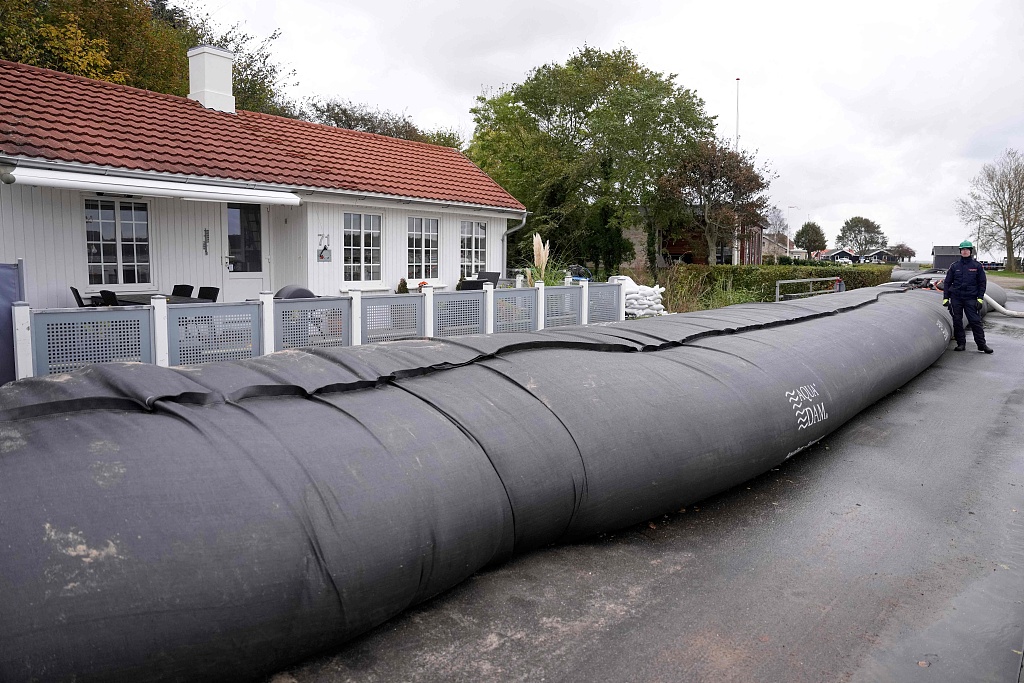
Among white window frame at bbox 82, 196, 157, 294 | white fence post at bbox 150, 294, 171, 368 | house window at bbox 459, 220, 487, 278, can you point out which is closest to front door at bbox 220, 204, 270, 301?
white window frame at bbox 82, 196, 157, 294

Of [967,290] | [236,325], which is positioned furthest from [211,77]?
[967,290]

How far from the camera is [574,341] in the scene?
4.80 meters

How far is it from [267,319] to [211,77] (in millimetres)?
9462

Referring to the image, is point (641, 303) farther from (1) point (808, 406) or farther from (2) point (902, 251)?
(2) point (902, 251)

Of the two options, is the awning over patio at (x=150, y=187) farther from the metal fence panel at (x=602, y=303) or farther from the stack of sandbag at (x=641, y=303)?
the stack of sandbag at (x=641, y=303)

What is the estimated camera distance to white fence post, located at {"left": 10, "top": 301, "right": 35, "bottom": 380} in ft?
19.8

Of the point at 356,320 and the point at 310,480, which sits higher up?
the point at 356,320

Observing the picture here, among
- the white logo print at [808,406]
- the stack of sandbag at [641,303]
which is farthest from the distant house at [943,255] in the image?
the white logo print at [808,406]

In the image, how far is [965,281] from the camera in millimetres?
10859

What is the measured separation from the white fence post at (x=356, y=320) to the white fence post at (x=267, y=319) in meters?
1.16

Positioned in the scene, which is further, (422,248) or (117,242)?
(422,248)

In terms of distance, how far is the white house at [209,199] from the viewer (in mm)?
10242

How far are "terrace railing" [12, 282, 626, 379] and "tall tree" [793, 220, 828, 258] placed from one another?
98952 mm

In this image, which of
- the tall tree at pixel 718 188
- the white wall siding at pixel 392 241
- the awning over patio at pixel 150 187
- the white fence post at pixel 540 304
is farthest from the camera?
the tall tree at pixel 718 188
